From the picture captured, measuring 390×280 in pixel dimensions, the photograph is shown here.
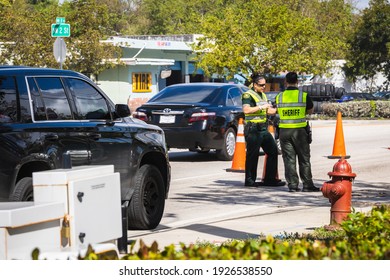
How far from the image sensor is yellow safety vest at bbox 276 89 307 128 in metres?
15.3

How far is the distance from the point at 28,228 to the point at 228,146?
16.3m

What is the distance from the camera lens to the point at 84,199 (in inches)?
243

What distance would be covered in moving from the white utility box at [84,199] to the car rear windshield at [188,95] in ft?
47.9

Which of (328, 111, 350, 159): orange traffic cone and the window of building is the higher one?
the window of building

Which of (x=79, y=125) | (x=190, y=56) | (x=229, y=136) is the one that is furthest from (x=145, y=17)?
(x=79, y=125)

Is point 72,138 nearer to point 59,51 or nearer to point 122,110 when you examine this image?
point 122,110

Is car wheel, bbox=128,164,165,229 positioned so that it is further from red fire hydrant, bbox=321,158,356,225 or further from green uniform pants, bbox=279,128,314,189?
green uniform pants, bbox=279,128,314,189

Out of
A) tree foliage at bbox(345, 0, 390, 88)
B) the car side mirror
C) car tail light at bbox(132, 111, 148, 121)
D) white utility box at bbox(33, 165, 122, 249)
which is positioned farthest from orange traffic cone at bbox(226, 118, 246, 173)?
tree foliage at bbox(345, 0, 390, 88)

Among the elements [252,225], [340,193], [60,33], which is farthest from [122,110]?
[60,33]

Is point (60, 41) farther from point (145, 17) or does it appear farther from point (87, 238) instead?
point (145, 17)

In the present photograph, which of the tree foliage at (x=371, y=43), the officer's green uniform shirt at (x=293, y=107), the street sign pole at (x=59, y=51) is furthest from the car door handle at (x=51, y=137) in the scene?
the tree foliage at (x=371, y=43)

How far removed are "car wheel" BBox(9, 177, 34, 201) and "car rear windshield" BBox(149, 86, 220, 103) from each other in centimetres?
1201

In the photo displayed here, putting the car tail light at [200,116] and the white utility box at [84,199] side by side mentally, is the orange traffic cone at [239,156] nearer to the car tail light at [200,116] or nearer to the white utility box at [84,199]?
the car tail light at [200,116]

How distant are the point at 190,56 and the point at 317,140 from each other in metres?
30.4
